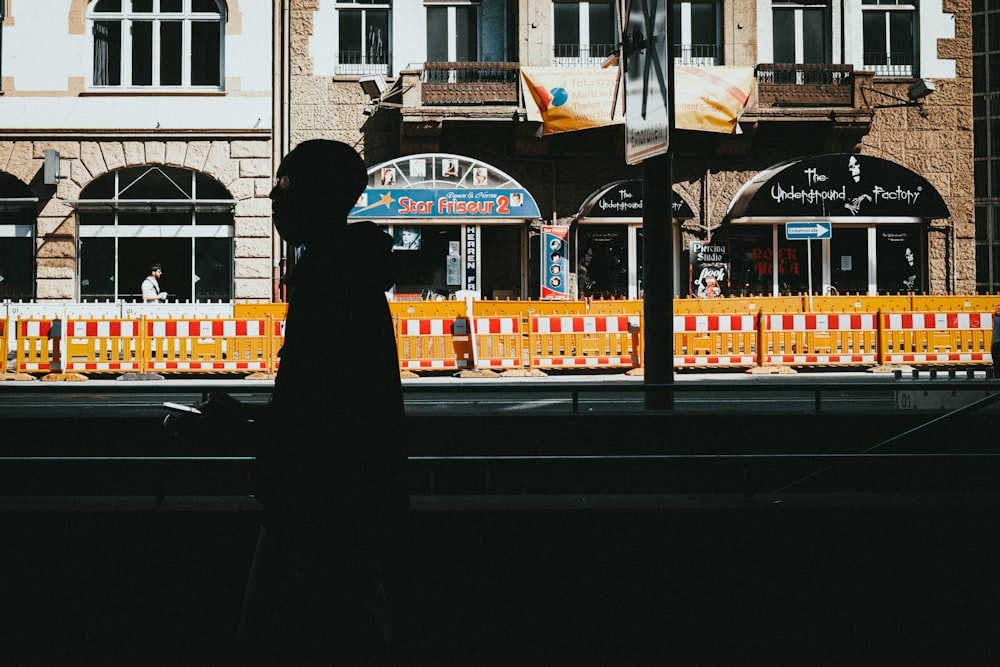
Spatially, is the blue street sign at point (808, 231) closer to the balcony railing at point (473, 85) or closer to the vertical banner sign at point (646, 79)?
the balcony railing at point (473, 85)

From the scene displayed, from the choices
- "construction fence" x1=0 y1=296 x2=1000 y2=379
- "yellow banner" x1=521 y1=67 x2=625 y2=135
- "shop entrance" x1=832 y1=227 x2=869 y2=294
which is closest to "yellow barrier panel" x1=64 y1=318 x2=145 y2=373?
"construction fence" x1=0 y1=296 x2=1000 y2=379

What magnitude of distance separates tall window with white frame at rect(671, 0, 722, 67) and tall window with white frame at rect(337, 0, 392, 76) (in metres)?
6.01

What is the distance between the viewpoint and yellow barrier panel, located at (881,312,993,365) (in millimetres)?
16250

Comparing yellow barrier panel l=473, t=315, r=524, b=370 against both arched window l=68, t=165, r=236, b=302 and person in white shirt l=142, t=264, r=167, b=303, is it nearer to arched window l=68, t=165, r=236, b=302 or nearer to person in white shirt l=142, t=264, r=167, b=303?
person in white shirt l=142, t=264, r=167, b=303

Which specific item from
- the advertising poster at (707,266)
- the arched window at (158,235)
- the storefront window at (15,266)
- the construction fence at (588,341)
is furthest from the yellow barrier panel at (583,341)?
the storefront window at (15,266)

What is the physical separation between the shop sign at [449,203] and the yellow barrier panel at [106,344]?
19.2ft

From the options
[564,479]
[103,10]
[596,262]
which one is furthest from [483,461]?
[103,10]

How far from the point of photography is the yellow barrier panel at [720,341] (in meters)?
16.2

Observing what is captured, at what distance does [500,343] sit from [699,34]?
9253mm

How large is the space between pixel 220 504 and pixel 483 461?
1.14 metres

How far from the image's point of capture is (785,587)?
4.19m

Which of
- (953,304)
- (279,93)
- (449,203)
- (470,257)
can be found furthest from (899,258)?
(279,93)

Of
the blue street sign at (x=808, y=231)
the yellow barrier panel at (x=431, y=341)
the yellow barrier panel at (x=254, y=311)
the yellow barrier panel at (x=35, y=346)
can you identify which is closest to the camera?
the yellow barrier panel at (x=35, y=346)

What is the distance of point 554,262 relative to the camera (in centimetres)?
2061
